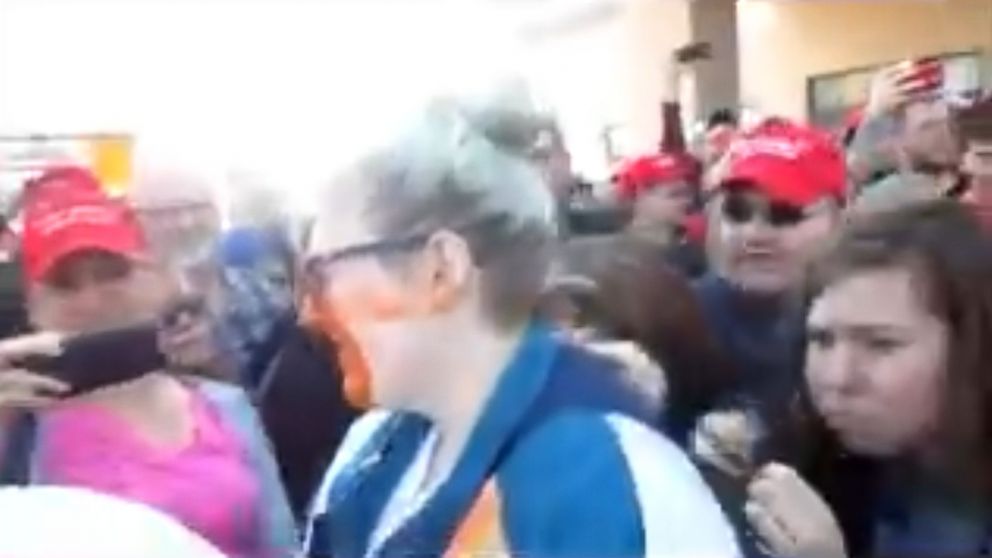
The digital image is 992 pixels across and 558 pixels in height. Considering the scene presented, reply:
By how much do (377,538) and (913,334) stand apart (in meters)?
0.53

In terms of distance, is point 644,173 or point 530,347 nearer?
point 530,347

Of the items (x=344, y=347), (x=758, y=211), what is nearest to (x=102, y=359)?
(x=344, y=347)

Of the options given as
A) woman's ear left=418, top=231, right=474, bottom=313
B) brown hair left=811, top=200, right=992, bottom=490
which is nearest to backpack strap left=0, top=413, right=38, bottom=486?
woman's ear left=418, top=231, right=474, bottom=313

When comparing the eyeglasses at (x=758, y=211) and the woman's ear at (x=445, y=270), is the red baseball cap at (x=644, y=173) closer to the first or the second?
the eyeglasses at (x=758, y=211)

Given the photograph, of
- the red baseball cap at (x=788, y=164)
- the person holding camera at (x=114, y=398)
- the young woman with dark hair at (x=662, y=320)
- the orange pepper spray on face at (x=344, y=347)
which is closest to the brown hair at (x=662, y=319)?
the young woman with dark hair at (x=662, y=320)

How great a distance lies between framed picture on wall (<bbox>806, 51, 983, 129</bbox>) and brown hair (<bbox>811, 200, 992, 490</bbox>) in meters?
0.11

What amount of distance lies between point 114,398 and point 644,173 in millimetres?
545

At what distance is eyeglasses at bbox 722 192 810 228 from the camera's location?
215 centimetres

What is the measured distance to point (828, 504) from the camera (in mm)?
2180

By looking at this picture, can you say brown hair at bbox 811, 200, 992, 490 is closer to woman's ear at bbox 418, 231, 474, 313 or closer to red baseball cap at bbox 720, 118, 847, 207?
red baseball cap at bbox 720, 118, 847, 207

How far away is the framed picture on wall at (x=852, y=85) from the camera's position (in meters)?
2.15

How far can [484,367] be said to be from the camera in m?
2.09

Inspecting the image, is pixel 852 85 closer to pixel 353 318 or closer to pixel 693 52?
pixel 693 52

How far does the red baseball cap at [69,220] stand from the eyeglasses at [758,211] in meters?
0.55
